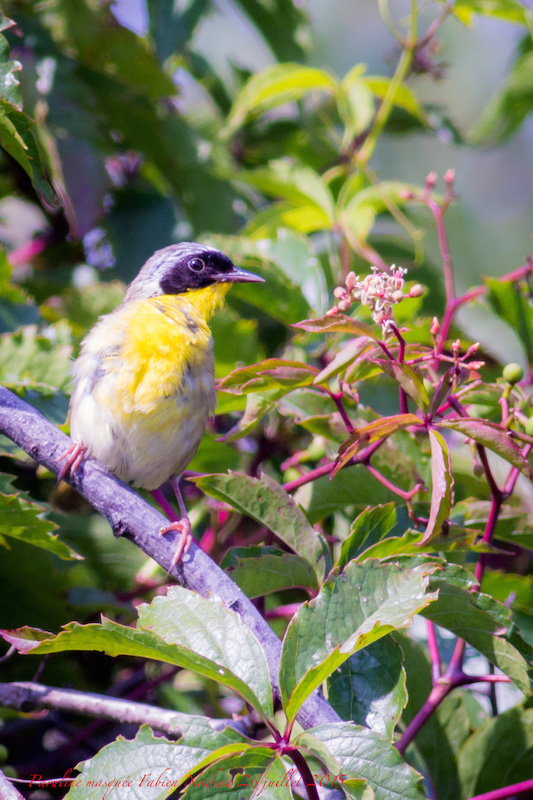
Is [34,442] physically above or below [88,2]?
below

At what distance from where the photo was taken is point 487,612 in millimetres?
1495

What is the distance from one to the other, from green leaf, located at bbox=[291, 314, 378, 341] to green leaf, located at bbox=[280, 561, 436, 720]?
1.44 ft

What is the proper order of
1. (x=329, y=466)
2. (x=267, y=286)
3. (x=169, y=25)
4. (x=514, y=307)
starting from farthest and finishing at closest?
1. (x=169, y=25)
2. (x=267, y=286)
3. (x=514, y=307)
4. (x=329, y=466)

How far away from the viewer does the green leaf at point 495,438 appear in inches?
56.1

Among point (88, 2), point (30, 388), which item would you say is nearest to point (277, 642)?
point (30, 388)

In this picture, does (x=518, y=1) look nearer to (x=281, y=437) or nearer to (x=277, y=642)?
(x=281, y=437)

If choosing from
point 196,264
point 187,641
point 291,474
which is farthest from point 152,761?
point 196,264

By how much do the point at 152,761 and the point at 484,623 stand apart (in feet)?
2.27

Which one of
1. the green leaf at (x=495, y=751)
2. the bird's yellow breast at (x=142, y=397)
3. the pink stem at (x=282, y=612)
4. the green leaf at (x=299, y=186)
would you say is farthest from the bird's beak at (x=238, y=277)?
the green leaf at (x=495, y=751)

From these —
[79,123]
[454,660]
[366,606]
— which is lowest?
[454,660]

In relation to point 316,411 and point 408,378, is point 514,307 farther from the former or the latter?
point 408,378

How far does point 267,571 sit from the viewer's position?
160 cm

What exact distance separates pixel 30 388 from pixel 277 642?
998 mm

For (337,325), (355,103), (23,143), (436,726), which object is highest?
(23,143)
